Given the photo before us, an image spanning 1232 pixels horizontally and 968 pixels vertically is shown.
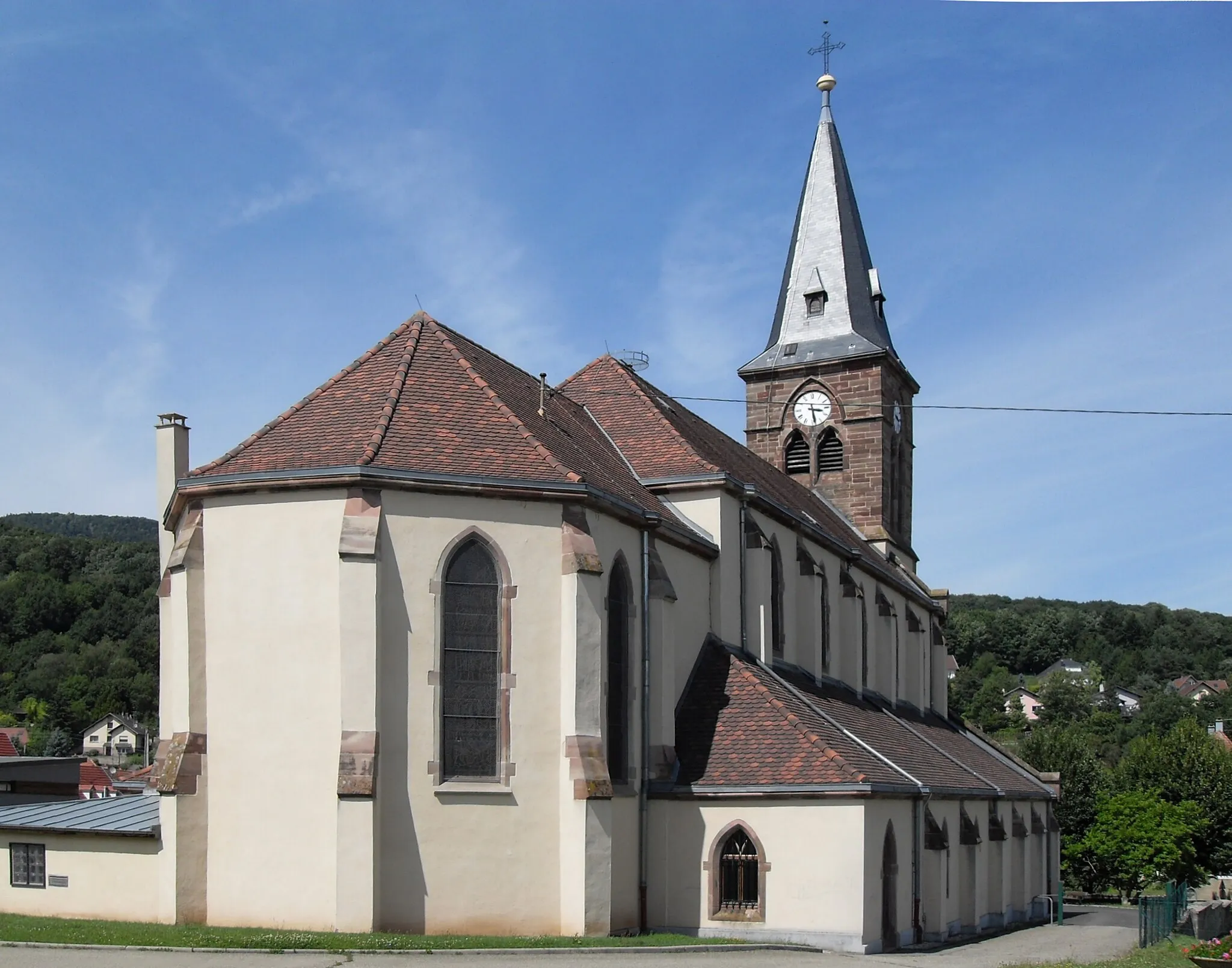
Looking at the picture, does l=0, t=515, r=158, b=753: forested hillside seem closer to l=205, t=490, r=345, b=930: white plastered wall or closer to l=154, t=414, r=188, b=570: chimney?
l=154, t=414, r=188, b=570: chimney

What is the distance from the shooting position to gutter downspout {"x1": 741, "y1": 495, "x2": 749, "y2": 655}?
93.1ft

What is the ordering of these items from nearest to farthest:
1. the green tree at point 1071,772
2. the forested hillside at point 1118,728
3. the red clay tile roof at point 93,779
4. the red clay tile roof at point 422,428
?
1. the red clay tile roof at point 422,428
2. the forested hillside at point 1118,728
3. the green tree at point 1071,772
4. the red clay tile roof at point 93,779

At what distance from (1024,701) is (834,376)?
128592 millimetres

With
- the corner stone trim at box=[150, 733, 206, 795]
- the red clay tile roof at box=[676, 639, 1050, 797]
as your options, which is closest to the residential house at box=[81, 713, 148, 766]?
the red clay tile roof at box=[676, 639, 1050, 797]

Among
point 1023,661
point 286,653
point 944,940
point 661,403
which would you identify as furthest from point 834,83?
point 1023,661

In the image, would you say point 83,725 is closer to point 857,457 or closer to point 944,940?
point 857,457

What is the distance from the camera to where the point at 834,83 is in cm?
4775

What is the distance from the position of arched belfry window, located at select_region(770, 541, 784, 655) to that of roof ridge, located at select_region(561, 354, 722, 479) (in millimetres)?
3044

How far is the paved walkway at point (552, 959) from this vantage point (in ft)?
52.7

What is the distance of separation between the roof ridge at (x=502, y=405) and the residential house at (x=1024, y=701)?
131448 mm

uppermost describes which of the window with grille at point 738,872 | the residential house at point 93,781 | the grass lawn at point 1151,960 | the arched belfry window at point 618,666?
the arched belfry window at point 618,666

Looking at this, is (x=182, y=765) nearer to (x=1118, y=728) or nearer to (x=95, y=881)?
(x=95, y=881)

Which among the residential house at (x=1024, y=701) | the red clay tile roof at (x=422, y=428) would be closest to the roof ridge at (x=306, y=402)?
the red clay tile roof at (x=422, y=428)

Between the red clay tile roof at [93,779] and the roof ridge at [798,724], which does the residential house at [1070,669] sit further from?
the roof ridge at [798,724]
